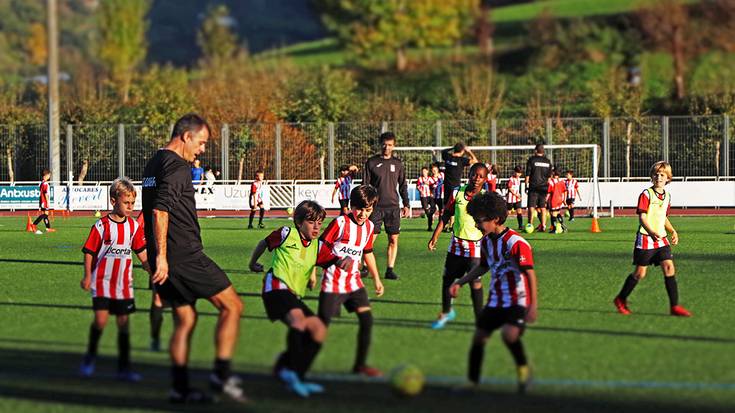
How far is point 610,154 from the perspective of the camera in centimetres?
4319

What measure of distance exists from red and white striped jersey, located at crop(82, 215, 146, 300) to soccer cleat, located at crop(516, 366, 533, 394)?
10.6ft

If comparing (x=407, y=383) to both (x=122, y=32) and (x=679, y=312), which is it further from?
(x=122, y=32)

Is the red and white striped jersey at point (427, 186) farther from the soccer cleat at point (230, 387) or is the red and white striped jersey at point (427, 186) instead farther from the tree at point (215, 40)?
the tree at point (215, 40)

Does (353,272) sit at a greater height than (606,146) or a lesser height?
lesser

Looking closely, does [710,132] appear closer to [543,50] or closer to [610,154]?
[610,154]

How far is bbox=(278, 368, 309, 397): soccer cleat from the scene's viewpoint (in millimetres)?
8042

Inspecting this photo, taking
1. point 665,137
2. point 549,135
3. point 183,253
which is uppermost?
point 549,135

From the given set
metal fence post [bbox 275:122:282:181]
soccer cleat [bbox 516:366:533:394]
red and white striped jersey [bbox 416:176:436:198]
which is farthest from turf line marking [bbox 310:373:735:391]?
metal fence post [bbox 275:122:282:181]

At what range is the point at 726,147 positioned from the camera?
4100cm

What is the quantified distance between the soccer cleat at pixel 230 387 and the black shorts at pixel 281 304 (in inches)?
24.3

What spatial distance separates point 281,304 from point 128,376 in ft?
4.21

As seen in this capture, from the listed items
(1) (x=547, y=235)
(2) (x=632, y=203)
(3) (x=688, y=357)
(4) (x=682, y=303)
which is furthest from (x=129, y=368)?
(2) (x=632, y=203)

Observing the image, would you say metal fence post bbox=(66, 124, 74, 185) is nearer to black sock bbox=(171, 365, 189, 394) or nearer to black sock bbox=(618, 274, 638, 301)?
black sock bbox=(618, 274, 638, 301)

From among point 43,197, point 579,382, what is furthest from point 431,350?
Result: point 43,197
